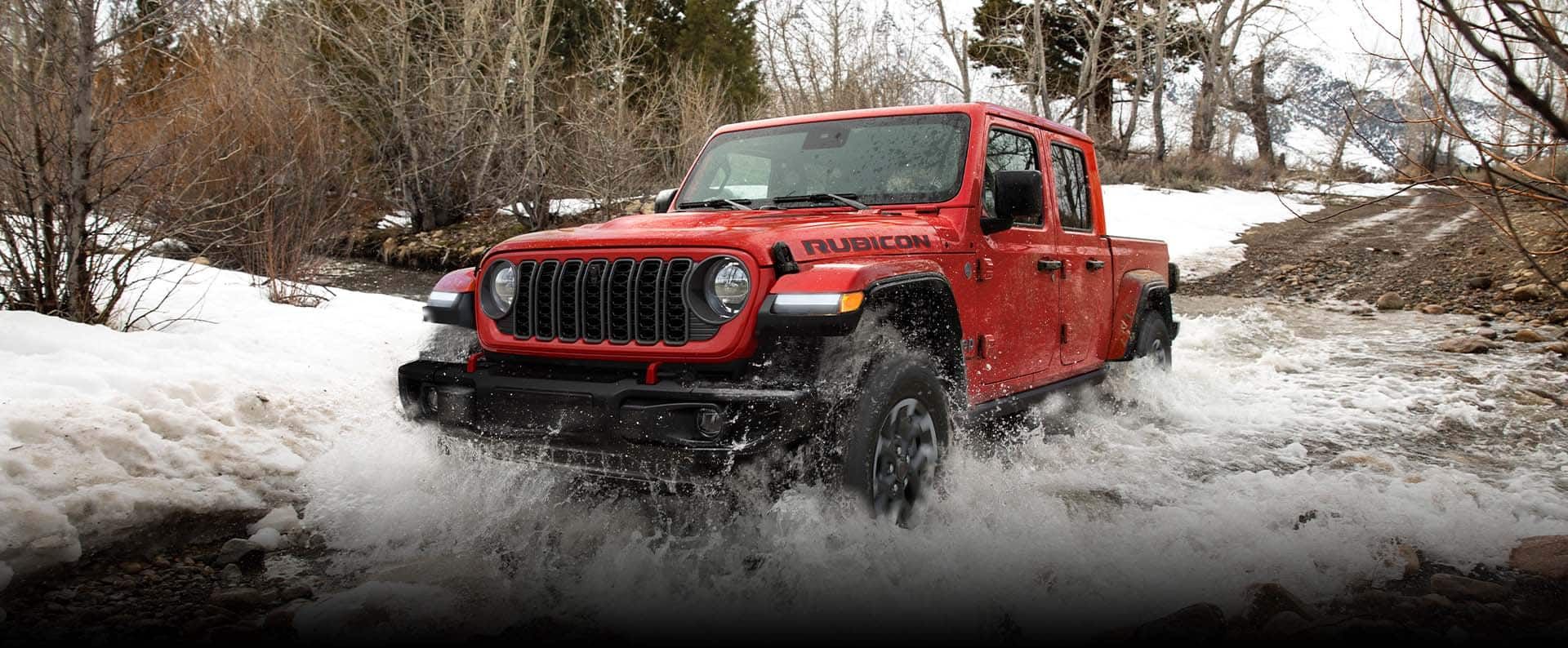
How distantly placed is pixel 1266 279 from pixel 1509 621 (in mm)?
12474

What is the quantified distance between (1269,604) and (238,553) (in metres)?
3.59

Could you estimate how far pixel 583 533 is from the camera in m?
3.89

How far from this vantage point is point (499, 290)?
398 centimetres

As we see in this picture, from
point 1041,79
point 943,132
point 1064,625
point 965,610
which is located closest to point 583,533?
point 965,610

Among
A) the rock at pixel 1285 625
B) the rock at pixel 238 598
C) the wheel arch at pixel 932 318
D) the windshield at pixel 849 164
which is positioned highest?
the windshield at pixel 849 164

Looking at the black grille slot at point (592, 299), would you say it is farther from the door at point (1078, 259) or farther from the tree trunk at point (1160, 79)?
the tree trunk at point (1160, 79)

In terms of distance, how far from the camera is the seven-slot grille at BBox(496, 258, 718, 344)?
11.5ft

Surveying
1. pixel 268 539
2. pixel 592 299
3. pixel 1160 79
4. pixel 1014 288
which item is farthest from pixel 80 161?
pixel 1160 79

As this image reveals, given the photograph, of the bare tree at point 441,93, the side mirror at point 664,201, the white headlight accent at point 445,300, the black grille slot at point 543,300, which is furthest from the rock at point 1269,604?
the bare tree at point 441,93

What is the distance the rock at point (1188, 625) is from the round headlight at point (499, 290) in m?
2.50

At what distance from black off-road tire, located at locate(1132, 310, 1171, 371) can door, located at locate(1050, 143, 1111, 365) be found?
1.23ft

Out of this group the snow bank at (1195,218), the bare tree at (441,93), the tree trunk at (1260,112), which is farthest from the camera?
the tree trunk at (1260,112)

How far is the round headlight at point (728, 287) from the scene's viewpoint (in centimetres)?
346

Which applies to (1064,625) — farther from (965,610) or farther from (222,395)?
(222,395)
